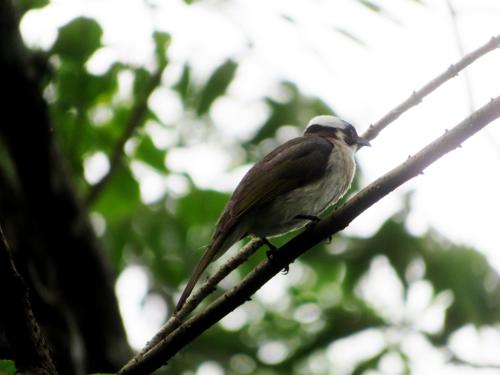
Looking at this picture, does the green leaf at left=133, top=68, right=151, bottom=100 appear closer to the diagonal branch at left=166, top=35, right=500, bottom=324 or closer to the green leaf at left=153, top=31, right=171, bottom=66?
the green leaf at left=153, top=31, right=171, bottom=66

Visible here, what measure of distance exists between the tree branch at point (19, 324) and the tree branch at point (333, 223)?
381mm

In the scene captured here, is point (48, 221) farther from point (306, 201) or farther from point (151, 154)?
point (306, 201)

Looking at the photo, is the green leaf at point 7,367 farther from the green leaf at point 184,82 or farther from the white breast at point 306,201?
the green leaf at point 184,82

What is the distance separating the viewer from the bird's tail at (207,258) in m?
3.94

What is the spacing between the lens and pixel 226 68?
5.39 metres

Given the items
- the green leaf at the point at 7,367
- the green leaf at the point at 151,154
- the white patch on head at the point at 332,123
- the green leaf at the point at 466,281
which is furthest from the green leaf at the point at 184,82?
the green leaf at the point at 7,367

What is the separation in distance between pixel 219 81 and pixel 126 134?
28.9 inches

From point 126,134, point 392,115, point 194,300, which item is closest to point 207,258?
point 194,300

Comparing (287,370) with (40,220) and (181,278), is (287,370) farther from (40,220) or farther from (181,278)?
(40,220)

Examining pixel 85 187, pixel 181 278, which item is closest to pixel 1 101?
pixel 85 187

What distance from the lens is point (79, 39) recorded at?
16.8 ft

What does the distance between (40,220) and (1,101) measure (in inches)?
33.7

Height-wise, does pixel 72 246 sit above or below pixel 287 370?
above

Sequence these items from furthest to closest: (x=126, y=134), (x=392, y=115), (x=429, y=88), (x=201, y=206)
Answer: (x=201, y=206), (x=126, y=134), (x=392, y=115), (x=429, y=88)
